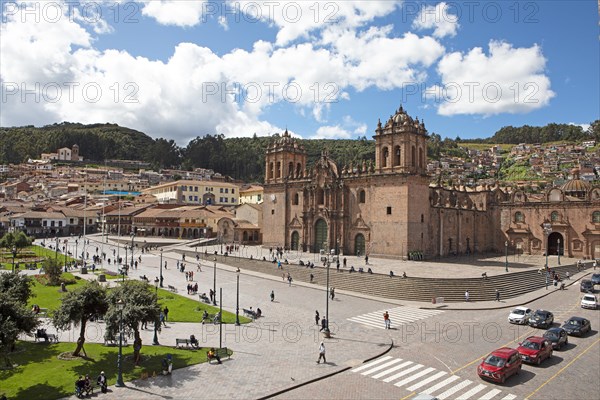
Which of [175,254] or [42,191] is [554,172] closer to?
[175,254]

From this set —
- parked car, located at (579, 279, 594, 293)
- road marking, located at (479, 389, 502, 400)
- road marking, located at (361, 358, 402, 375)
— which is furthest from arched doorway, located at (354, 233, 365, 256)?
road marking, located at (479, 389, 502, 400)

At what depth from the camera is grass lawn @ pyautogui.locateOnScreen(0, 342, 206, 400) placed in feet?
53.1

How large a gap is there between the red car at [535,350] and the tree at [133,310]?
56.5 feet

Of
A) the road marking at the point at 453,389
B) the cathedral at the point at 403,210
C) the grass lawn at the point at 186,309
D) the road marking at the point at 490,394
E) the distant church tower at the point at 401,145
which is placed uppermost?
the distant church tower at the point at 401,145

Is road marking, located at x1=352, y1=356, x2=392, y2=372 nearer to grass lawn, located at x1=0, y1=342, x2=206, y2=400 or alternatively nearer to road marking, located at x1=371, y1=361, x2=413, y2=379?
road marking, located at x1=371, y1=361, x2=413, y2=379

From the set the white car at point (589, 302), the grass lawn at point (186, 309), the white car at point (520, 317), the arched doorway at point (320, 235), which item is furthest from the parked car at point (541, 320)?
the arched doorway at point (320, 235)

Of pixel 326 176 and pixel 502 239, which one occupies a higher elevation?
pixel 326 176

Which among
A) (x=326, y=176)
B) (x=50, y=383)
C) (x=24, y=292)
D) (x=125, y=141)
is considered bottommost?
(x=50, y=383)

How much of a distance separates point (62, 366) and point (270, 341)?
9752 mm

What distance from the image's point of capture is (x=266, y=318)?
90.5 feet

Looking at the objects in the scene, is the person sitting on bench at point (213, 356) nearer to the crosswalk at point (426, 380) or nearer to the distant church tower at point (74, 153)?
the crosswalk at point (426, 380)

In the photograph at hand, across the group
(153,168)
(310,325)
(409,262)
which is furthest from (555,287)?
(153,168)

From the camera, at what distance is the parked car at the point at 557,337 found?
21.7 metres

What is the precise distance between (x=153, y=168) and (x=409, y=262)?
136 metres
